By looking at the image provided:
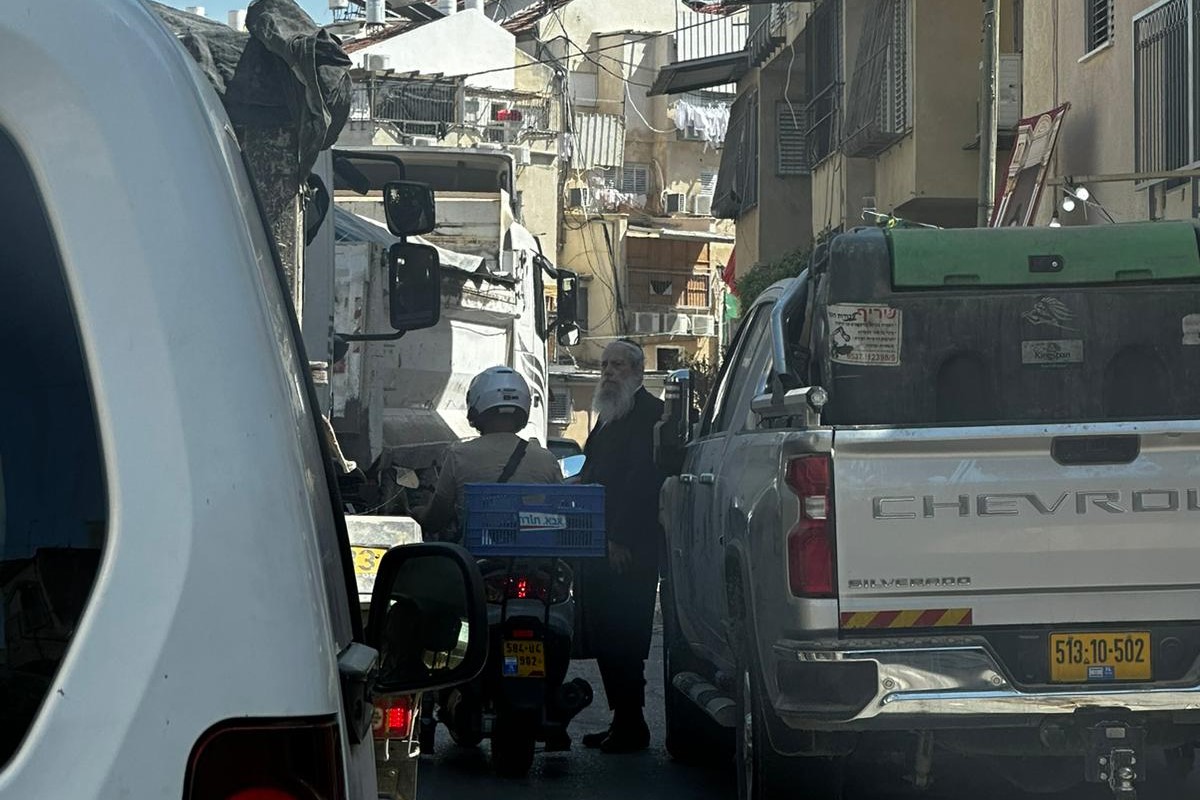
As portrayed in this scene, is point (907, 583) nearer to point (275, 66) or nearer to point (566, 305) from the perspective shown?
point (275, 66)

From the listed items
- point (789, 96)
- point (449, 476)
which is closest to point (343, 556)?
point (449, 476)

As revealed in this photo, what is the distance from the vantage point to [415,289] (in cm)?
997

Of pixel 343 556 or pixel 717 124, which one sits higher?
pixel 717 124

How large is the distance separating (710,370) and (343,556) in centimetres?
4828

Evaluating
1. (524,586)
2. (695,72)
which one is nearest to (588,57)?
(695,72)

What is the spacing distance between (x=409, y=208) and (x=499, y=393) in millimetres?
1391


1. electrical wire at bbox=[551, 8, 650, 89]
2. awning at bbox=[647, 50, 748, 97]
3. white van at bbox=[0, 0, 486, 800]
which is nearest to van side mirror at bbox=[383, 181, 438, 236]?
white van at bbox=[0, 0, 486, 800]

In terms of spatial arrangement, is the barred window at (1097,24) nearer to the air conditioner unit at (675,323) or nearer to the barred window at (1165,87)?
the barred window at (1165,87)

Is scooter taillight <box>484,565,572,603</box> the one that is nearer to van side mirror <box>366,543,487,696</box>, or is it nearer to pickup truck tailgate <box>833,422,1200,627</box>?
pickup truck tailgate <box>833,422,1200,627</box>

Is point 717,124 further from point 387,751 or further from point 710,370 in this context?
point 387,751

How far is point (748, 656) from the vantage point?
21.6 feet

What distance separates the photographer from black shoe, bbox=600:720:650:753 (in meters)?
9.10

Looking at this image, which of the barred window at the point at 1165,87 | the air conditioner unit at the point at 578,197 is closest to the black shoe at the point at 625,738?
the barred window at the point at 1165,87

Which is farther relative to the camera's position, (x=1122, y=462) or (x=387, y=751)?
(x=1122, y=462)
